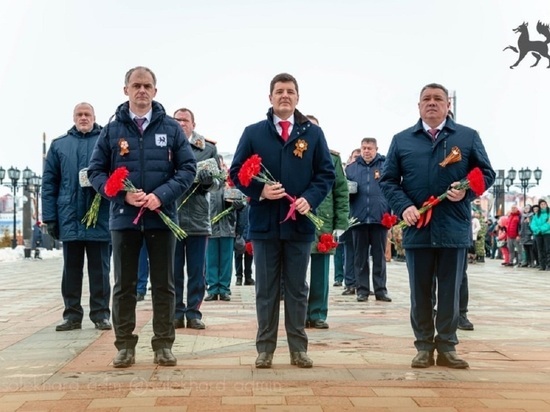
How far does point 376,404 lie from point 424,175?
2170 millimetres

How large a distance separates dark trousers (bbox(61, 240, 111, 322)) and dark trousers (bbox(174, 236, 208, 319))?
2.35 ft

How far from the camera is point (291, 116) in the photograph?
6.25 meters

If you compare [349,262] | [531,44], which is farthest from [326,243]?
[349,262]

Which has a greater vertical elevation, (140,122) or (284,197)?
(140,122)

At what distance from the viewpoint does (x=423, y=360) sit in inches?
233

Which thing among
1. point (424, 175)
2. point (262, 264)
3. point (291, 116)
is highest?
point (291, 116)

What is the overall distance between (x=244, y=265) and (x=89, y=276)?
856 centimetres

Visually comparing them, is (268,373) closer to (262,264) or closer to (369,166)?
(262,264)

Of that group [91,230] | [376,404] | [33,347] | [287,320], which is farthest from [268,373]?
[91,230]

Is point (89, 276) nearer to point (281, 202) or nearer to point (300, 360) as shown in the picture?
point (281, 202)

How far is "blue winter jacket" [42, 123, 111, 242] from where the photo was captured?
8.21m

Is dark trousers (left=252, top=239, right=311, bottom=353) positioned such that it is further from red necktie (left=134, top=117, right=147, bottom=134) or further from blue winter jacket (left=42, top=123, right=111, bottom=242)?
blue winter jacket (left=42, top=123, right=111, bottom=242)

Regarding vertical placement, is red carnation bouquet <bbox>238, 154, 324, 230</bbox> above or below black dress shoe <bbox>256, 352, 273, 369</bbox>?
above

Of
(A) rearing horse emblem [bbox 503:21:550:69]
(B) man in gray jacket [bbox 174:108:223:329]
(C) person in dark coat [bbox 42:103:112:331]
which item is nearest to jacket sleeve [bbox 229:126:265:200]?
(B) man in gray jacket [bbox 174:108:223:329]
